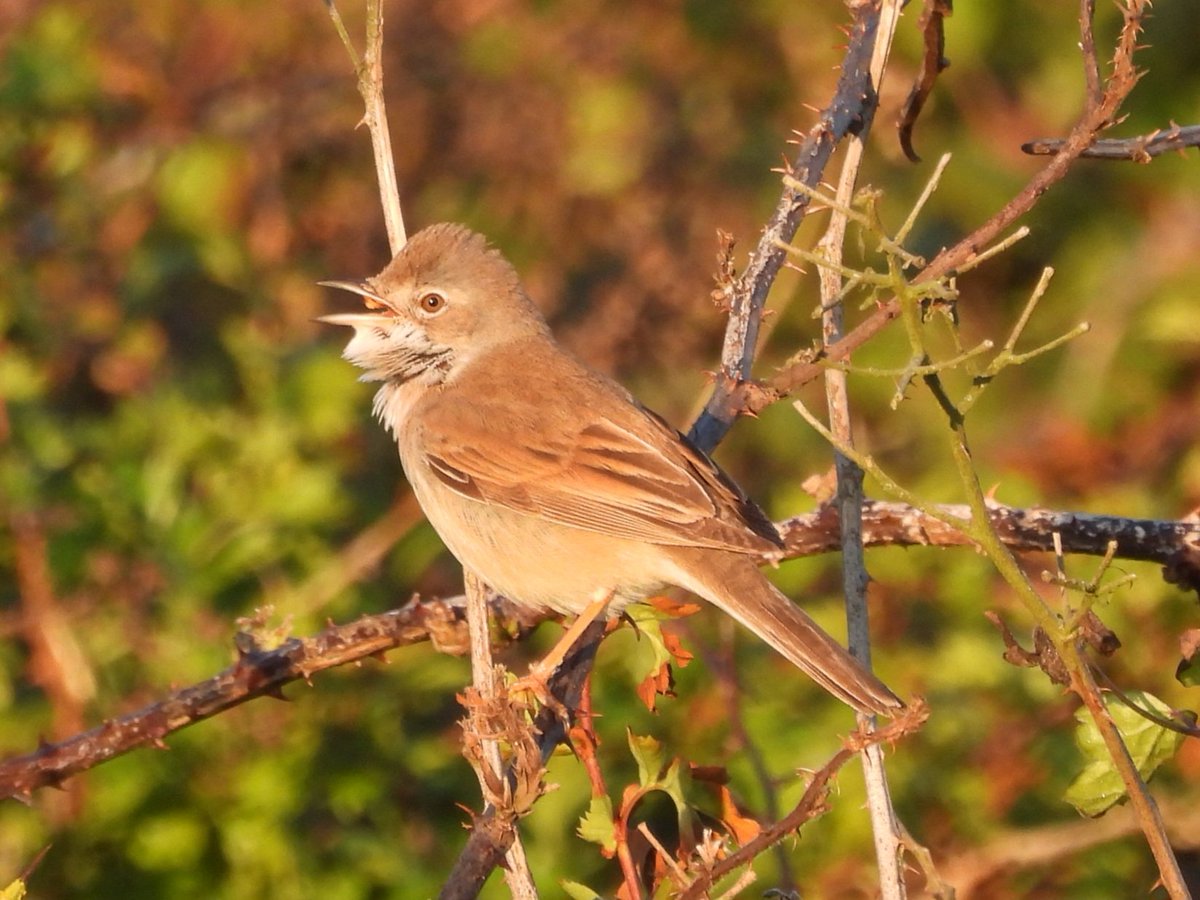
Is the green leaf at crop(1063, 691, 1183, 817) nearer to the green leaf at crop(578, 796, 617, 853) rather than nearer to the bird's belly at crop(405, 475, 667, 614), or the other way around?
the green leaf at crop(578, 796, 617, 853)

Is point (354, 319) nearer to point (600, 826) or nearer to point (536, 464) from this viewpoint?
point (536, 464)

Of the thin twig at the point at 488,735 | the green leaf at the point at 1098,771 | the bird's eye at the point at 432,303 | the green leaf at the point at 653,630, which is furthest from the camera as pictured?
the bird's eye at the point at 432,303

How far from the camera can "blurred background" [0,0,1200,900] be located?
178 inches

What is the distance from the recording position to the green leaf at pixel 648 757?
9.41 feet

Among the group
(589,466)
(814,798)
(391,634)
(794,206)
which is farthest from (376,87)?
(814,798)

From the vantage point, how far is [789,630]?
3.40 metres

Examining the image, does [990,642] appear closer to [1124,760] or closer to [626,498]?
[626,498]

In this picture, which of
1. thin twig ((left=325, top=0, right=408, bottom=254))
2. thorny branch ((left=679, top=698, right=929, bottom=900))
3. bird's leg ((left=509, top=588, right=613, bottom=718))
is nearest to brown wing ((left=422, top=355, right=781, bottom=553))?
bird's leg ((left=509, top=588, right=613, bottom=718))

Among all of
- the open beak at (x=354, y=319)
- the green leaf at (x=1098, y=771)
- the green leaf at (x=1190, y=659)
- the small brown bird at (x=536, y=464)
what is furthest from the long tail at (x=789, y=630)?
the open beak at (x=354, y=319)

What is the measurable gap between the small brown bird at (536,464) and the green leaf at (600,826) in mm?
552

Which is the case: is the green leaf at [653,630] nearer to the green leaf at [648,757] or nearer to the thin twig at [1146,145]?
the green leaf at [648,757]

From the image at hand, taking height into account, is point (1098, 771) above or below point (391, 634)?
above

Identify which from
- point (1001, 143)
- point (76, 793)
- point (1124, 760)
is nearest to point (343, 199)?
point (1001, 143)

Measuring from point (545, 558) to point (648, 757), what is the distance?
1016 millimetres
